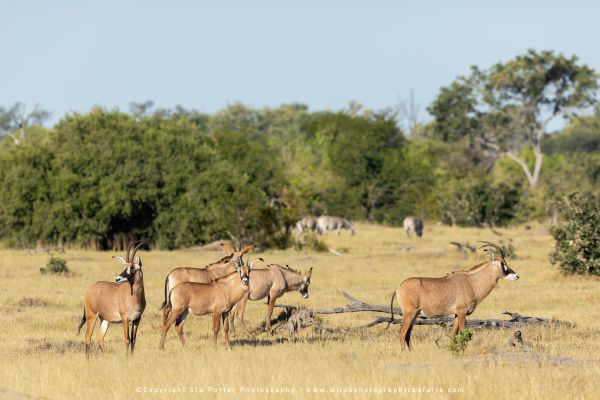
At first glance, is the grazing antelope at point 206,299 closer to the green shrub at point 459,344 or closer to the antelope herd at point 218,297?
the antelope herd at point 218,297

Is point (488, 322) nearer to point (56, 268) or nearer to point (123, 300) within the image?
point (123, 300)

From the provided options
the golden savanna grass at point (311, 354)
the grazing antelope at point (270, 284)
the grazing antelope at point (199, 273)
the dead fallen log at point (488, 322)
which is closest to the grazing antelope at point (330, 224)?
the golden savanna grass at point (311, 354)

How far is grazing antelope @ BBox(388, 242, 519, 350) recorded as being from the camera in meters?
12.8

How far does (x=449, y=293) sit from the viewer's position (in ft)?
43.2

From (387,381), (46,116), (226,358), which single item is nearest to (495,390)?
(387,381)

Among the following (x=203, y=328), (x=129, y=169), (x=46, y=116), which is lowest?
(x=203, y=328)

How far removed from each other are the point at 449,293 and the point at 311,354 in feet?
6.99

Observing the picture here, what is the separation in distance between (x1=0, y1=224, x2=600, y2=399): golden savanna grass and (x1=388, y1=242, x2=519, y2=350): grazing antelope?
478 mm

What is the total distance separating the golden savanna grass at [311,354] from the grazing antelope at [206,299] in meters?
0.38

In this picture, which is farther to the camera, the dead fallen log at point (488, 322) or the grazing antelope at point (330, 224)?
the grazing antelope at point (330, 224)

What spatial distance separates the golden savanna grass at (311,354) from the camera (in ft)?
33.2

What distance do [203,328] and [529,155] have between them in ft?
259

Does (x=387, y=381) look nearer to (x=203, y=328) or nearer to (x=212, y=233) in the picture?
(x=203, y=328)

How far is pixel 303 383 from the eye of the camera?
10.2 metres
